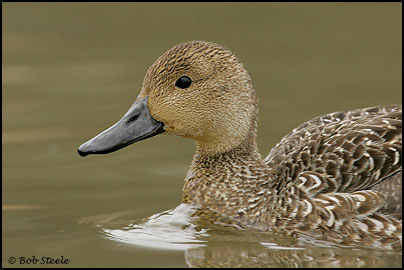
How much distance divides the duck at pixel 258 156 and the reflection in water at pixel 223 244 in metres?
0.15

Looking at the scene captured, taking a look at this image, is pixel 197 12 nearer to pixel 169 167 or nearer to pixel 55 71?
pixel 55 71

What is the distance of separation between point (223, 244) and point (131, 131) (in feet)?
4.26

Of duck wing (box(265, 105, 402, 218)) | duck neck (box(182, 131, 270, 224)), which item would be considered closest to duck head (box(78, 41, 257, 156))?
duck neck (box(182, 131, 270, 224))

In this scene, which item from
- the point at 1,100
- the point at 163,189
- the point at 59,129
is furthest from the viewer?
the point at 1,100

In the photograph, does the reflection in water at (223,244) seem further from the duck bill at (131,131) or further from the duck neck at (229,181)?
the duck bill at (131,131)

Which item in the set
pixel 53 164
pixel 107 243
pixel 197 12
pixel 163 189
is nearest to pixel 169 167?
pixel 163 189

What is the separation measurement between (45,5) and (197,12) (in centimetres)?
225

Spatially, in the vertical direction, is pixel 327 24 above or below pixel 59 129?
above

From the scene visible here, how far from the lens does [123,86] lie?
12227 mm

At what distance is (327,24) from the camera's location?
45.0ft

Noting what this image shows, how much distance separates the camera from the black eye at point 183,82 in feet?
28.2

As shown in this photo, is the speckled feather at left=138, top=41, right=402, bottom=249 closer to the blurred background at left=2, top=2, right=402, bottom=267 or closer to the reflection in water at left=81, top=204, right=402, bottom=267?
the reflection in water at left=81, top=204, right=402, bottom=267

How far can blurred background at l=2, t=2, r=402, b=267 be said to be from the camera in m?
8.93

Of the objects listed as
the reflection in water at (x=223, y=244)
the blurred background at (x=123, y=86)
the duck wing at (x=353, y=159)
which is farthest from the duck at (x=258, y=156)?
the blurred background at (x=123, y=86)
